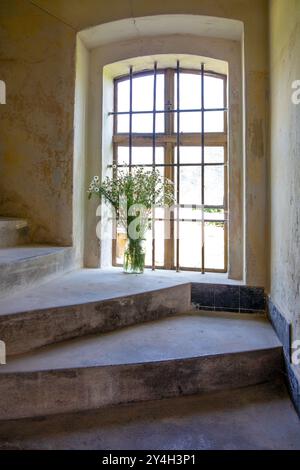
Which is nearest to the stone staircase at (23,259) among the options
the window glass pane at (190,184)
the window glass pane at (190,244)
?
the window glass pane at (190,244)

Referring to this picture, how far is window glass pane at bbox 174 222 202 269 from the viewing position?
2719 mm

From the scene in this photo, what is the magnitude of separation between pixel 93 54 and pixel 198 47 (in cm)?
84

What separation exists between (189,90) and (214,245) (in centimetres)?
125

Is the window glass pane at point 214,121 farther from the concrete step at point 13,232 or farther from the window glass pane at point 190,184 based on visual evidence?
the concrete step at point 13,232

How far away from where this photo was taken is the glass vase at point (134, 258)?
252 centimetres

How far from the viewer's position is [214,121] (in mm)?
2709

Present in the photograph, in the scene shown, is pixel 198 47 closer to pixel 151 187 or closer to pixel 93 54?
pixel 93 54

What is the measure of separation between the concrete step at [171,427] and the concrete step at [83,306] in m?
0.37

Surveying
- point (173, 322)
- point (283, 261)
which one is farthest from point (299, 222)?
point (173, 322)

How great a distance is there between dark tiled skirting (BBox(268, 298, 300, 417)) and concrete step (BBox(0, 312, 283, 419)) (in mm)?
54

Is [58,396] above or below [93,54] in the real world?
below

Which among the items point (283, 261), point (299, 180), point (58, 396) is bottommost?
point (58, 396)

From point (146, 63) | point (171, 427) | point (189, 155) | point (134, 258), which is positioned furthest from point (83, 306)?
point (146, 63)

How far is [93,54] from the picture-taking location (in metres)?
2.78
